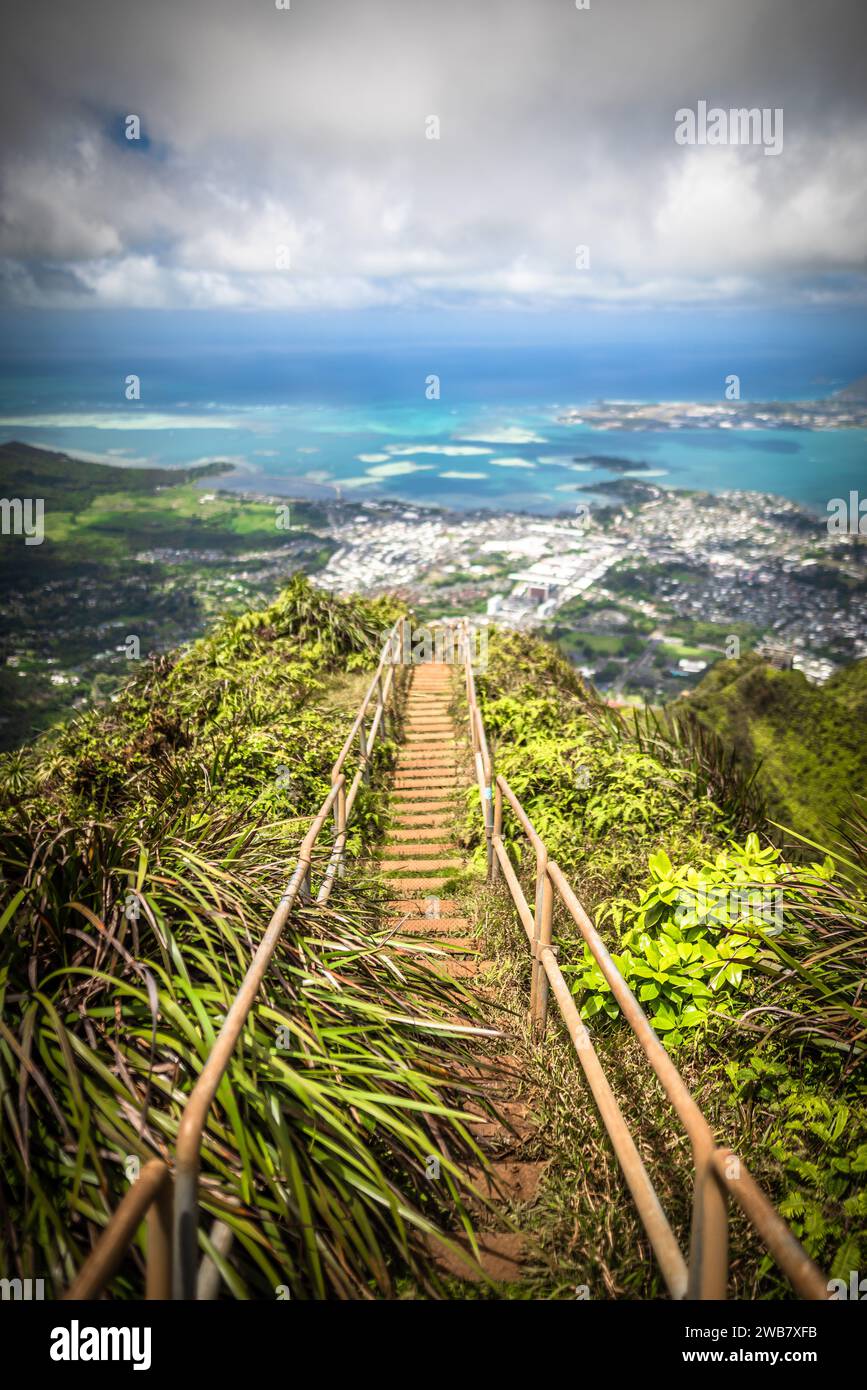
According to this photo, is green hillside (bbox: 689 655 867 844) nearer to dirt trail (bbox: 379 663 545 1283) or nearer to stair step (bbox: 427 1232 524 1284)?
dirt trail (bbox: 379 663 545 1283)

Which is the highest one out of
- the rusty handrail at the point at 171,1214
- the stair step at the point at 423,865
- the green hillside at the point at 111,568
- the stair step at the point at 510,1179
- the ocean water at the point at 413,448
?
the ocean water at the point at 413,448

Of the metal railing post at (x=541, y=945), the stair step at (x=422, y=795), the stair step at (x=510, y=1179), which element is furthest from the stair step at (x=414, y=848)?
the stair step at (x=510, y=1179)

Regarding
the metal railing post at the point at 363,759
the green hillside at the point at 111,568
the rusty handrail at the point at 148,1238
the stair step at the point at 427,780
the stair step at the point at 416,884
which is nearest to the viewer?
the rusty handrail at the point at 148,1238

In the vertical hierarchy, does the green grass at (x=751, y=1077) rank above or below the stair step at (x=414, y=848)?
above

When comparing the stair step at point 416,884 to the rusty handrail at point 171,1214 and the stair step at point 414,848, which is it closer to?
the stair step at point 414,848

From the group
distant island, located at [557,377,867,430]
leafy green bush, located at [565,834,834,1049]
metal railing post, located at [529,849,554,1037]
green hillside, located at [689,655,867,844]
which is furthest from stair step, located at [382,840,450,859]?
distant island, located at [557,377,867,430]
